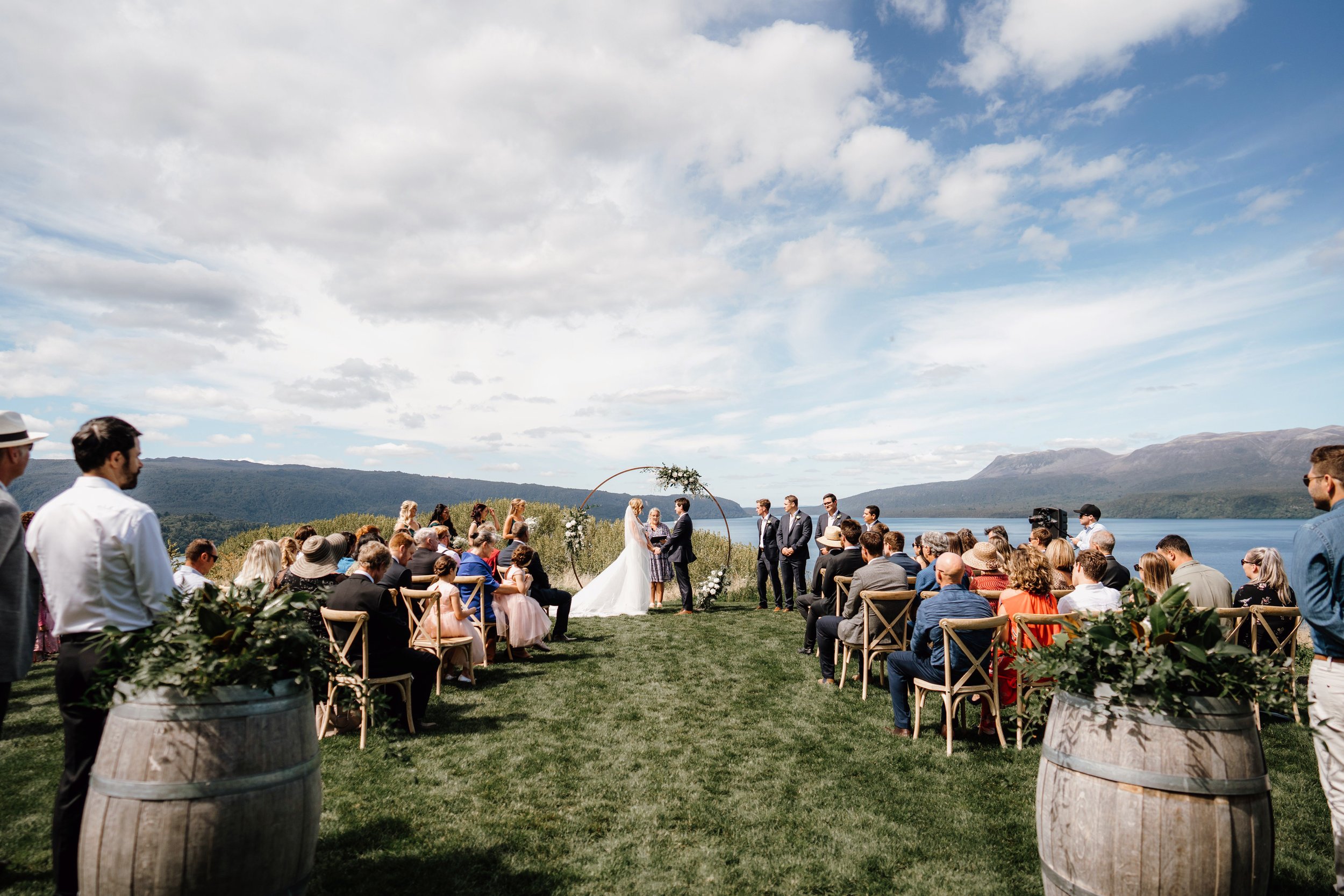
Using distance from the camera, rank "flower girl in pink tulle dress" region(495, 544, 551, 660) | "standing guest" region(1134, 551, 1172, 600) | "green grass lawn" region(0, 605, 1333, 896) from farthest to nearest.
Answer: "flower girl in pink tulle dress" region(495, 544, 551, 660)
"standing guest" region(1134, 551, 1172, 600)
"green grass lawn" region(0, 605, 1333, 896)

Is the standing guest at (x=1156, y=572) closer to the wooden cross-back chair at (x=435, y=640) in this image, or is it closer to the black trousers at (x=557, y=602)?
the wooden cross-back chair at (x=435, y=640)

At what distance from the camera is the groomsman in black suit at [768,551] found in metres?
12.4

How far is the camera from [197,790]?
2256 millimetres

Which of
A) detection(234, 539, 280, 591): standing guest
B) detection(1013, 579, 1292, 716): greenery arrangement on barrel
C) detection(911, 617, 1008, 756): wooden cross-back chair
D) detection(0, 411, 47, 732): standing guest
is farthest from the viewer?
detection(234, 539, 280, 591): standing guest

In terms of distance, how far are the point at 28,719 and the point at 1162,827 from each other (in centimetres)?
788

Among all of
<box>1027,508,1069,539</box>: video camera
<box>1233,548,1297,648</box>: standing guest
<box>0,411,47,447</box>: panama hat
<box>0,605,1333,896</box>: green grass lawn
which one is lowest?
<box>0,605,1333,896</box>: green grass lawn

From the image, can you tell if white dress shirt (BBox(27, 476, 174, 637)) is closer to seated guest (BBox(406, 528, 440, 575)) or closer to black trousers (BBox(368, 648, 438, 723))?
black trousers (BBox(368, 648, 438, 723))

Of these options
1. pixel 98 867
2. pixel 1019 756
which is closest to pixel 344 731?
pixel 98 867

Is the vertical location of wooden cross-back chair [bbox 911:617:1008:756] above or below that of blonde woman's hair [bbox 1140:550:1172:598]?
below

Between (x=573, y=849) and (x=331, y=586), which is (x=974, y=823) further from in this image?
(x=331, y=586)

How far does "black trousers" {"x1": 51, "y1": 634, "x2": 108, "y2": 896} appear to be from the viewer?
2639mm

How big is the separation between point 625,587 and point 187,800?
999cm

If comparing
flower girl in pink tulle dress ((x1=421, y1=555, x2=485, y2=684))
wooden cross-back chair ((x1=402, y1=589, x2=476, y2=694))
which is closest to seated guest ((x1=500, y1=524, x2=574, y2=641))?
flower girl in pink tulle dress ((x1=421, y1=555, x2=485, y2=684))

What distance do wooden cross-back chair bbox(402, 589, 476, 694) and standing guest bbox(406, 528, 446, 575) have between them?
20.5 inches
